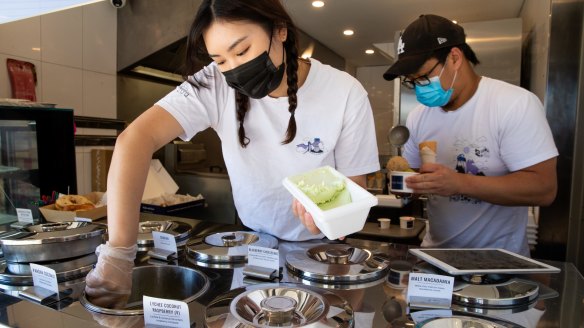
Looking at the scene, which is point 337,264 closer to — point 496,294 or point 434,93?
point 496,294

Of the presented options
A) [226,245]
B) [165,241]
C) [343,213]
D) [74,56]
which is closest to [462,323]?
[343,213]

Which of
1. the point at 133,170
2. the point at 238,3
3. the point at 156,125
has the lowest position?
the point at 133,170

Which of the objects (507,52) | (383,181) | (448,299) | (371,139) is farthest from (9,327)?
(507,52)

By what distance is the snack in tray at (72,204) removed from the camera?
1.64 meters

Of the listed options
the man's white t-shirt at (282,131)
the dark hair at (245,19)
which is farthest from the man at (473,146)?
the dark hair at (245,19)

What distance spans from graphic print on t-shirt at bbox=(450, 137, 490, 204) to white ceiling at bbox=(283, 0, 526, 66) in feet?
8.80

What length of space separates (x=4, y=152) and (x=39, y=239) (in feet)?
4.30

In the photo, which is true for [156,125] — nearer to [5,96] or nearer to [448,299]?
[448,299]

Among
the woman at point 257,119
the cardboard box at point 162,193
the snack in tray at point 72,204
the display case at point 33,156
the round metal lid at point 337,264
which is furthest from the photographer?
the cardboard box at point 162,193

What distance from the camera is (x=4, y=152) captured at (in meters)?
1.98

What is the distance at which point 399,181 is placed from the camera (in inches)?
53.2

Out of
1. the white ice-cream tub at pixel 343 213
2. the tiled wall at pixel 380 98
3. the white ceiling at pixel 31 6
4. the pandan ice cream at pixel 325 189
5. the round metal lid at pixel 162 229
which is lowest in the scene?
the round metal lid at pixel 162 229

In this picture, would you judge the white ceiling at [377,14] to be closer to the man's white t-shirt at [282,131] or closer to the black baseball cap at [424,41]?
the black baseball cap at [424,41]

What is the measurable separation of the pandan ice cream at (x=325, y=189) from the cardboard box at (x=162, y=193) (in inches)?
88.8
